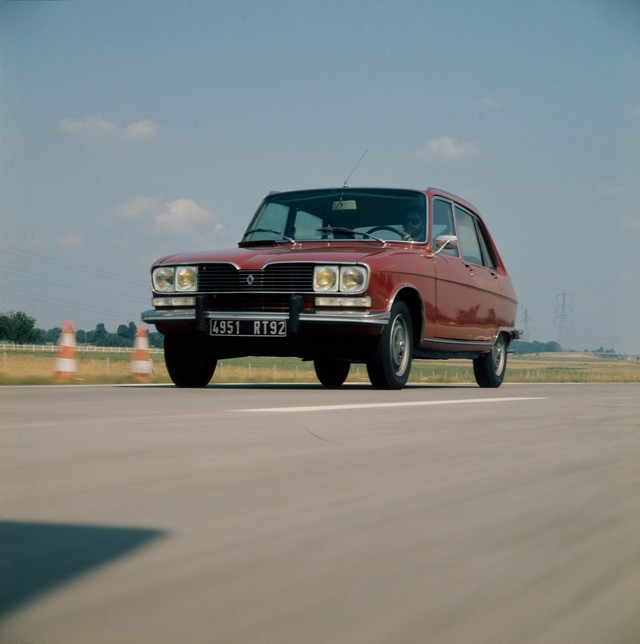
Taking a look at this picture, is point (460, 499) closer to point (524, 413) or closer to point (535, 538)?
point (535, 538)

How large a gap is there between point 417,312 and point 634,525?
698 cm

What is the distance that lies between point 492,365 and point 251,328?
→ 13.7ft

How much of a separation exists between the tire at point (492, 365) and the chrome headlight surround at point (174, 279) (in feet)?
13.6

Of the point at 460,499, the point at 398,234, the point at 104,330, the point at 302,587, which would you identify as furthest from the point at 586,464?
the point at 104,330

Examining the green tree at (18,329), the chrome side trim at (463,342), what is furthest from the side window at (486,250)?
the green tree at (18,329)

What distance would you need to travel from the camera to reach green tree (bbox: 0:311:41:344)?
104m

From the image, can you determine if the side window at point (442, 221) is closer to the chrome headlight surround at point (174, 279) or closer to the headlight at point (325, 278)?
the headlight at point (325, 278)

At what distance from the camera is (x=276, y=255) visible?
8.63 m

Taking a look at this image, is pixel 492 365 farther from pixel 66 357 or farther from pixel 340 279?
pixel 66 357

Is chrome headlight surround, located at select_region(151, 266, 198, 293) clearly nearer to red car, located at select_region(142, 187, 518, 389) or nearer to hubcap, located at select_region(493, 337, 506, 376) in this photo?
red car, located at select_region(142, 187, 518, 389)

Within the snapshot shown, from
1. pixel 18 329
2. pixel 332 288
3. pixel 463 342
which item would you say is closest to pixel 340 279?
pixel 332 288

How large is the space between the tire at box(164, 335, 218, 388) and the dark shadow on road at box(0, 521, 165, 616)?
22.6ft

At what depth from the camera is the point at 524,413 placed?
5430mm

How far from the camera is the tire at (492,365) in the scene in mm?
11562
